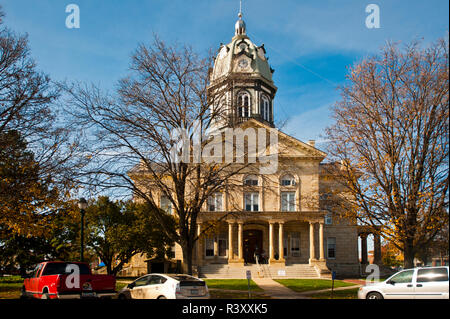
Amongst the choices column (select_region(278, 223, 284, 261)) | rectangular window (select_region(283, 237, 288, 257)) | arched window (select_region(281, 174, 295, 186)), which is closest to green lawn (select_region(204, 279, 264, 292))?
column (select_region(278, 223, 284, 261))

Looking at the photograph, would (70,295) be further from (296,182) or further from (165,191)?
(296,182)

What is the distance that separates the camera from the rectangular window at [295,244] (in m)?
43.7

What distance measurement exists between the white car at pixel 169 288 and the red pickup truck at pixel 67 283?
1060 mm

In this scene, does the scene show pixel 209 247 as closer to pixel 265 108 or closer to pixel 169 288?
pixel 265 108

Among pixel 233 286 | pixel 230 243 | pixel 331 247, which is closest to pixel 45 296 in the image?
pixel 233 286

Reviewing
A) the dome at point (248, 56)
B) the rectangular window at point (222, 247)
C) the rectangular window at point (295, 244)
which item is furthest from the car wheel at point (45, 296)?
the dome at point (248, 56)

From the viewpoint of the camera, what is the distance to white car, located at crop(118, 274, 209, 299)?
48.6ft

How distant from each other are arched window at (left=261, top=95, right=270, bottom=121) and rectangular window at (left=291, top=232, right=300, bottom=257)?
543 inches

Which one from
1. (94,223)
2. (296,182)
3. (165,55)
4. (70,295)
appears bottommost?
(70,295)

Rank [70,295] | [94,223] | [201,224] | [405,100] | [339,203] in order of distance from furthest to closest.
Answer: [201,224]
[94,223]
[339,203]
[405,100]
[70,295]

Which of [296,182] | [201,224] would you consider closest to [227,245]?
[201,224]

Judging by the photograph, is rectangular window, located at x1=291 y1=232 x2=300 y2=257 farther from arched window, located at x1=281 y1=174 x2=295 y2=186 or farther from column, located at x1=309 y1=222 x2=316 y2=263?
arched window, located at x1=281 y1=174 x2=295 y2=186

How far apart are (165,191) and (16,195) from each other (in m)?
6.24

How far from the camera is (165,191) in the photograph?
19578 mm
